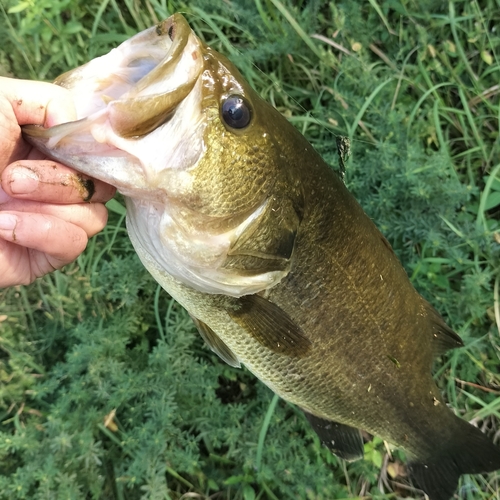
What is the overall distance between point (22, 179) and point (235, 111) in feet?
1.85

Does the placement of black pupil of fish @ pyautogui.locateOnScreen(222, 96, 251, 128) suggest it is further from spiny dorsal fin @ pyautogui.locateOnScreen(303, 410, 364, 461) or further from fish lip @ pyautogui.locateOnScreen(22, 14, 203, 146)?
spiny dorsal fin @ pyautogui.locateOnScreen(303, 410, 364, 461)

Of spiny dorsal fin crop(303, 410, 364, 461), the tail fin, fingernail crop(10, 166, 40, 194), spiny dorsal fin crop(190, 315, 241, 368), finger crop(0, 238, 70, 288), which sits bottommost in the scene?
the tail fin

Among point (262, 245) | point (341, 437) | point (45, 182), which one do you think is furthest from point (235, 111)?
point (341, 437)

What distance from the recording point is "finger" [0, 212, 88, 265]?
1.22m

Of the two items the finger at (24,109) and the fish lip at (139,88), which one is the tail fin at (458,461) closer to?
the fish lip at (139,88)

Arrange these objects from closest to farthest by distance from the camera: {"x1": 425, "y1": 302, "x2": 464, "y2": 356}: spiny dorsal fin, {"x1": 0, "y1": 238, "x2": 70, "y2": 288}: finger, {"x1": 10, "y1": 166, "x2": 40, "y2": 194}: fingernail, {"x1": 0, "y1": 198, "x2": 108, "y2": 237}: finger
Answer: {"x1": 10, "y1": 166, "x2": 40, "y2": 194}: fingernail
{"x1": 0, "y1": 198, "x2": 108, "y2": 237}: finger
{"x1": 0, "y1": 238, "x2": 70, "y2": 288}: finger
{"x1": 425, "y1": 302, "x2": 464, "y2": 356}: spiny dorsal fin

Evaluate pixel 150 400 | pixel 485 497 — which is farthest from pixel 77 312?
→ pixel 485 497

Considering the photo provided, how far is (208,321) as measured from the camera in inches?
62.2

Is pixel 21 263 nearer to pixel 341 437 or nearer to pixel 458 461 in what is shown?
pixel 341 437

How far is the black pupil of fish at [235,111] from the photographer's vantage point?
1.15 m

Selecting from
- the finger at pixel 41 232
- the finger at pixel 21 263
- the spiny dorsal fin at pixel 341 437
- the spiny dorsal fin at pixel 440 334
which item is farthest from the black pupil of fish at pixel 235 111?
the spiny dorsal fin at pixel 341 437

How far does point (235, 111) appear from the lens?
1162mm

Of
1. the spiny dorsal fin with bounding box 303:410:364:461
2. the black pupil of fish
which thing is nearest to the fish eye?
the black pupil of fish

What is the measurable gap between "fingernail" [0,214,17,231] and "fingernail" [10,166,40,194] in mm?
98
